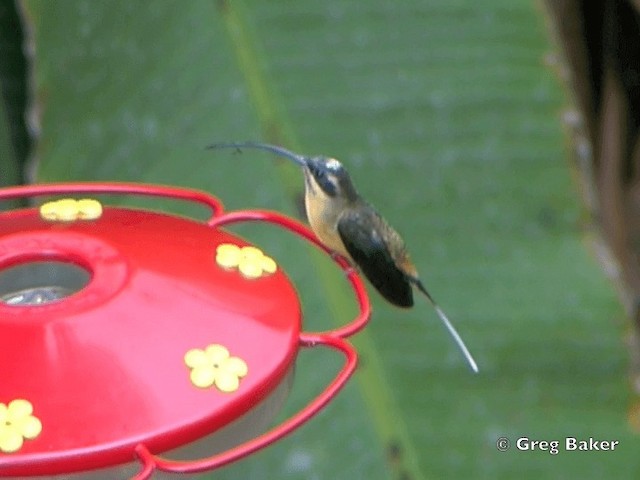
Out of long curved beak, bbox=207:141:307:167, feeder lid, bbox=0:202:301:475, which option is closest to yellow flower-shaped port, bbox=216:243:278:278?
feeder lid, bbox=0:202:301:475

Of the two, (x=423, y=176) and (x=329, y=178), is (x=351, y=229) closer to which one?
(x=329, y=178)

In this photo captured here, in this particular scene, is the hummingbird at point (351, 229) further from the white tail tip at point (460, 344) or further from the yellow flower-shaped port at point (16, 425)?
the yellow flower-shaped port at point (16, 425)

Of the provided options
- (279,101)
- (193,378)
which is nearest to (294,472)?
(279,101)

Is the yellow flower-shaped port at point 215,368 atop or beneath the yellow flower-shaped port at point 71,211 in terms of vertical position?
beneath

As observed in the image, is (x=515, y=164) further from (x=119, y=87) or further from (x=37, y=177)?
(x=37, y=177)

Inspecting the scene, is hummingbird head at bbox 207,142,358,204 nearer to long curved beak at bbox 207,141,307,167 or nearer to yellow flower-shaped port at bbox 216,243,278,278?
long curved beak at bbox 207,141,307,167

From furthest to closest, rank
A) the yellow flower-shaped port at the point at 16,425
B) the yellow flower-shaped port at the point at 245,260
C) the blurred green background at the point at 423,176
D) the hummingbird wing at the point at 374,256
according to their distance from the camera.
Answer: the blurred green background at the point at 423,176
the hummingbird wing at the point at 374,256
the yellow flower-shaped port at the point at 245,260
the yellow flower-shaped port at the point at 16,425

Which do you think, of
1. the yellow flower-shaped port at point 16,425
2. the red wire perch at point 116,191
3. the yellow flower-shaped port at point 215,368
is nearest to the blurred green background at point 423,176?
the red wire perch at point 116,191
